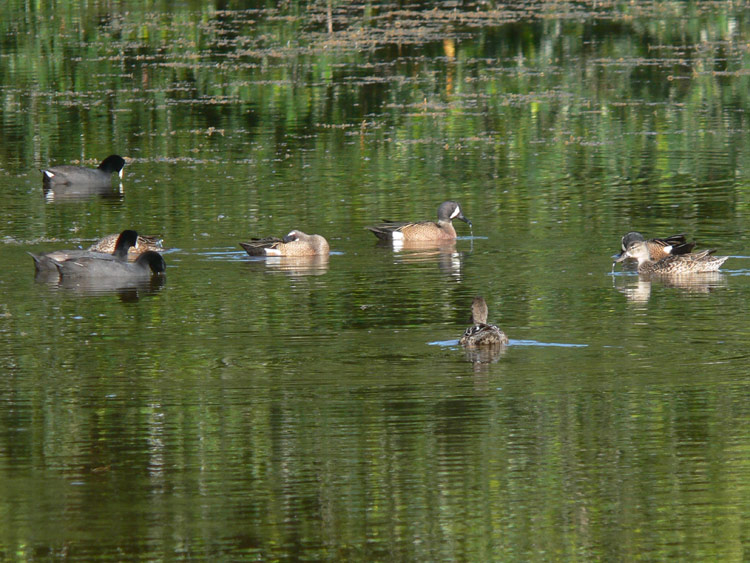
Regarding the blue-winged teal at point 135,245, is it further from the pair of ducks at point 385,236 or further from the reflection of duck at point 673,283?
the reflection of duck at point 673,283

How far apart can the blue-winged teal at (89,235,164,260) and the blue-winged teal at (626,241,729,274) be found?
5.63m

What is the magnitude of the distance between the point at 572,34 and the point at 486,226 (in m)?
21.7

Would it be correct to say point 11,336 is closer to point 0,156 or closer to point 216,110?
point 0,156

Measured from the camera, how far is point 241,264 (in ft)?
62.1

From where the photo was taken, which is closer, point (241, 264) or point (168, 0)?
point (241, 264)

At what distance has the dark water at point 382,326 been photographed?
9.51 metres

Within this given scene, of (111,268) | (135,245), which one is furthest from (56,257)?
(135,245)

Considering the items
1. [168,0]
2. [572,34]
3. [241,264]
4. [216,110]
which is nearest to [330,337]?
[241,264]

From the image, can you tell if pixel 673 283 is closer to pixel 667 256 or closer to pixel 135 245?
pixel 667 256

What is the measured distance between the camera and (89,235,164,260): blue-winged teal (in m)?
19.3

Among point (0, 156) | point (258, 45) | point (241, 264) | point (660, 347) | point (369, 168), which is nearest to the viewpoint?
point (660, 347)

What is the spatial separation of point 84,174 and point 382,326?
40.7 ft

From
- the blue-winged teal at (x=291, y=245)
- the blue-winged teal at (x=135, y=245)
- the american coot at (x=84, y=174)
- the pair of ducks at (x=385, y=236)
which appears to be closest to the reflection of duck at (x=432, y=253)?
the pair of ducks at (x=385, y=236)

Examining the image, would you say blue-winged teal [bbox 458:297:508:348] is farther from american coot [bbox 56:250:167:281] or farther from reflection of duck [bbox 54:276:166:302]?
american coot [bbox 56:250:167:281]
